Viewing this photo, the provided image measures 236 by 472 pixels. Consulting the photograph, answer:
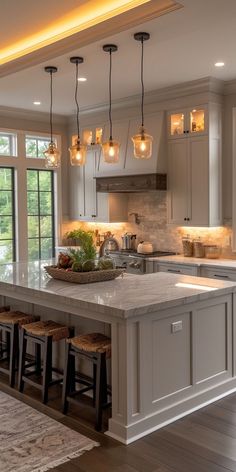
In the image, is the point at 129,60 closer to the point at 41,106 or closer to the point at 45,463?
the point at 41,106

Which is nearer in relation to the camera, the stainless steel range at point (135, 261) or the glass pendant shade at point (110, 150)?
the glass pendant shade at point (110, 150)

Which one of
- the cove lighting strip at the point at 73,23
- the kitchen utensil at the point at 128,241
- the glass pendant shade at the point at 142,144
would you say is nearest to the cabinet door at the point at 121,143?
the kitchen utensil at the point at 128,241

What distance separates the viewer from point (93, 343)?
352 cm

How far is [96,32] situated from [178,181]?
103 inches

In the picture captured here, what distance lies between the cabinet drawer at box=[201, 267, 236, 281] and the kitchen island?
48.8 inches

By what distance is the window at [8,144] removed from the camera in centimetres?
741

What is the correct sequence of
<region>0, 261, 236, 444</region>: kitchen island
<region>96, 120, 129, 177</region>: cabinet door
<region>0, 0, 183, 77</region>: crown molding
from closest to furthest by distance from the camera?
1. <region>0, 261, 236, 444</region>: kitchen island
2. <region>0, 0, 183, 77</region>: crown molding
3. <region>96, 120, 129, 177</region>: cabinet door

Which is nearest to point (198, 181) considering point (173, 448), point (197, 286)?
point (197, 286)

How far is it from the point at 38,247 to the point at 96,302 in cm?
467

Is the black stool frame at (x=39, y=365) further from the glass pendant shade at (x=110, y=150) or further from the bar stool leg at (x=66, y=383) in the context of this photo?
the glass pendant shade at (x=110, y=150)

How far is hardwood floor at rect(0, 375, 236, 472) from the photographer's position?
2914 mm

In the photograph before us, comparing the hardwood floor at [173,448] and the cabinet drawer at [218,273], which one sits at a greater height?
the cabinet drawer at [218,273]

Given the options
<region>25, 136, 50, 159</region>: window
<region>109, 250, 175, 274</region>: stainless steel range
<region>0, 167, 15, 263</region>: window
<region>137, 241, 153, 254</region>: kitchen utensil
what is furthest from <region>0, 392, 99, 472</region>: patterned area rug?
<region>25, 136, 50, 159</region>: window

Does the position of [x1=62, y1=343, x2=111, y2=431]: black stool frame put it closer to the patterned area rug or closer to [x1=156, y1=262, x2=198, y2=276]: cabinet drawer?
the patterned area rug
